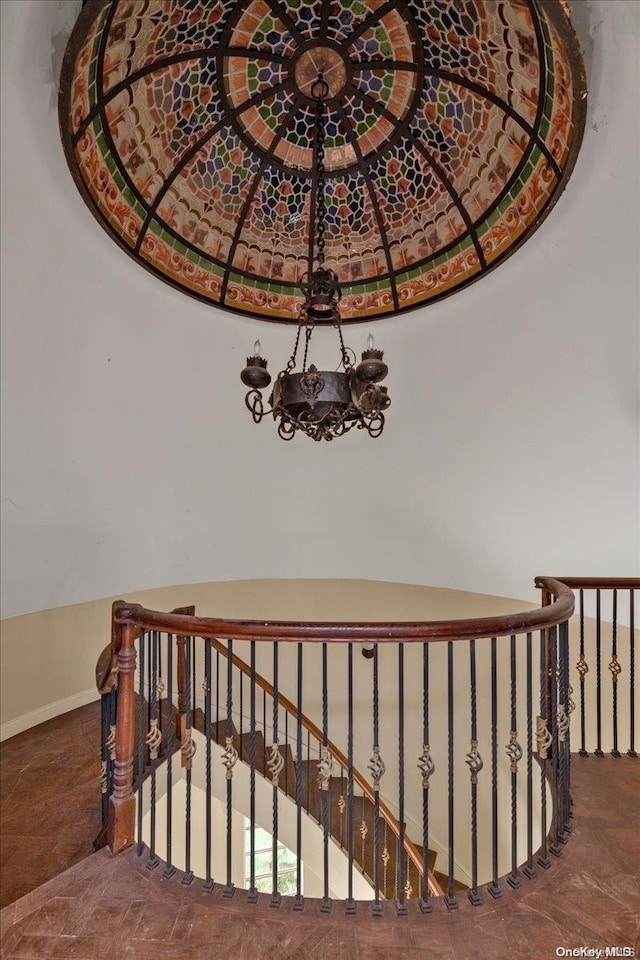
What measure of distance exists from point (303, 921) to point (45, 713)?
3064 millimetres

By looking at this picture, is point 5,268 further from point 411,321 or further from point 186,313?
point 411,321

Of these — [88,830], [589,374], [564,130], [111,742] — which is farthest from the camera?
[589,374]

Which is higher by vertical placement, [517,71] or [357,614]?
[517,71]

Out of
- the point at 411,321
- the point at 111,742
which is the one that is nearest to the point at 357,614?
the point at 411,321

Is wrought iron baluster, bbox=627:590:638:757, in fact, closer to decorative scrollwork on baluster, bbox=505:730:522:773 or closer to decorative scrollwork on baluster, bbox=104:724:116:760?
decorative scrollwork on baluster, bbox=505:730:522:773

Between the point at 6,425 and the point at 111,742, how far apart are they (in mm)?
2114

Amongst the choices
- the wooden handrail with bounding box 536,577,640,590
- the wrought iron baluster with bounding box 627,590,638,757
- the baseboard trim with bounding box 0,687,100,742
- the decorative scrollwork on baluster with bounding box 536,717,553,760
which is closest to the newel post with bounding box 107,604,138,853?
the decorative scrollwork on baluster with bounding box 536,717,553,760

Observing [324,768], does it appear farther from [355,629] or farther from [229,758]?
[355,629]

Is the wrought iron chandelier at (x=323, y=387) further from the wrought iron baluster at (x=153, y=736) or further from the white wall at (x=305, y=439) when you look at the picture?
the white wall at (x=305, y=439)

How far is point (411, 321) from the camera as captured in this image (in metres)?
4.22

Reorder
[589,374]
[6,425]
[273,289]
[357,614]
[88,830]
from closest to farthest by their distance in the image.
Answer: [88,830]
[6,425]
[589,374]
[273,289]
[357,614]

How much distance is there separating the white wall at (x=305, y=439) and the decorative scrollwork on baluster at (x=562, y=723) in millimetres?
1660

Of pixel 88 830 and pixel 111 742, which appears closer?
pixel 111 742

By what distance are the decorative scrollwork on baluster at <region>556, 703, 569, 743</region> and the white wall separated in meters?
1.66
